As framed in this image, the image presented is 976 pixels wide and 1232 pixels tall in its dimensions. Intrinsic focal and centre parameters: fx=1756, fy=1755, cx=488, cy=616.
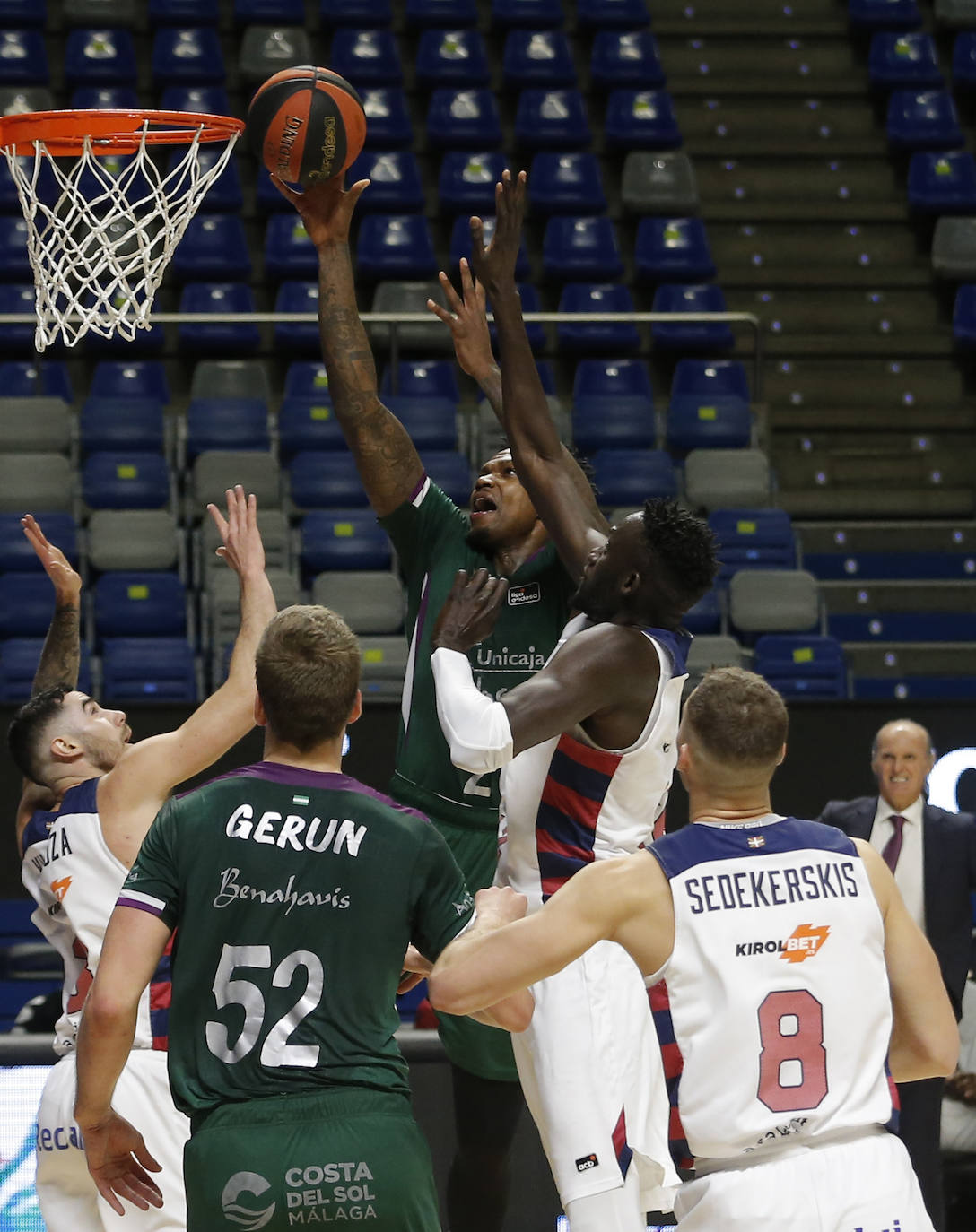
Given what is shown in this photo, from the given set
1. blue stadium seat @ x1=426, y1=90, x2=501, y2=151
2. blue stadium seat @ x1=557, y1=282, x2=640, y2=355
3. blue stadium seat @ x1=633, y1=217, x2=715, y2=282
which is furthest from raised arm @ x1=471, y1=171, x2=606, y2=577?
blue stadium seat @ x1=426, y1=90, x2=501, y2=151

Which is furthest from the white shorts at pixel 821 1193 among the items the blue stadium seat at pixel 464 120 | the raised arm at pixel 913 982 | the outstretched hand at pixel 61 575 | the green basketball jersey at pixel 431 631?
the blue stadium seat at pixel 464 120

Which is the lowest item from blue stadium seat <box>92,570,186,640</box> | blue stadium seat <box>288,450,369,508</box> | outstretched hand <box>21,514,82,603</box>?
blue stadium seat <box>92,570,186,640</box>

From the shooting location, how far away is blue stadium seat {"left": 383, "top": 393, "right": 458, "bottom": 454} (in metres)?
11.0

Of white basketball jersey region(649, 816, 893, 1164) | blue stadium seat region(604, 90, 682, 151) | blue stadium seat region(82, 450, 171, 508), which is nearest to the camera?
white basketball jersey region(649, 816, 893, 1164)

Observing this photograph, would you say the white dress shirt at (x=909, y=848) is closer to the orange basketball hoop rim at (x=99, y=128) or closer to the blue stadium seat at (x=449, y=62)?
the orange basketball hoop rim at (x=99, y=128)

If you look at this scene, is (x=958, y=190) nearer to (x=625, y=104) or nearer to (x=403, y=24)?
(x=625, y=104)

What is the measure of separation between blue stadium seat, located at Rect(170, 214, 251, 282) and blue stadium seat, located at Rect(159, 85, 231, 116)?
85 centimetres

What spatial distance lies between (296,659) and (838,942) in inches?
45.9

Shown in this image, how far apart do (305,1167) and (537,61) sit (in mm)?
12107

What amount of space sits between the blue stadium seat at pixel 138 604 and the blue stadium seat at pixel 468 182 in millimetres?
4316

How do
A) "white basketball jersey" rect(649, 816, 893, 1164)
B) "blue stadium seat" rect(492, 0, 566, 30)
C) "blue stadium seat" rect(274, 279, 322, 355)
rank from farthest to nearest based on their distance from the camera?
"blue stadium seat" rect(492, 0, 566, 30), "blue stadium seat" rect(274, 279, 322, 355), "white basketball jersey" rect(649, 816, 893, 1164)

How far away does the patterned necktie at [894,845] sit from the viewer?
678cm

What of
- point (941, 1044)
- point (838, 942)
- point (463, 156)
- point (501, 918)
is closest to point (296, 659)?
point (501, 918)

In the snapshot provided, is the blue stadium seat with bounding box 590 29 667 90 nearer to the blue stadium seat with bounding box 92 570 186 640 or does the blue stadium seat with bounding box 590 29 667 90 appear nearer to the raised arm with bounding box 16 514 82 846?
the blue stadium seat with bounding box 92 570 186 640
